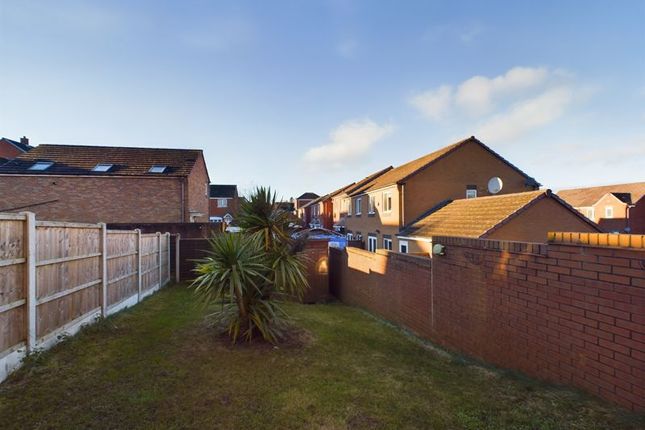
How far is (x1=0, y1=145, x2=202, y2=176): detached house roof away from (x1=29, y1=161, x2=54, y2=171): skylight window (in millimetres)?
155

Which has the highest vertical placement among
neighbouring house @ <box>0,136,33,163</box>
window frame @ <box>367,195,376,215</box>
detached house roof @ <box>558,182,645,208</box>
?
neighbouring house @ <box>0,136,33,163</box>

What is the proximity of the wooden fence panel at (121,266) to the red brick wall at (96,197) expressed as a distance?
12.4 meters

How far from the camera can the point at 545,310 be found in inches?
160

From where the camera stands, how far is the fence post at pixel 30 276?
13.7 ft

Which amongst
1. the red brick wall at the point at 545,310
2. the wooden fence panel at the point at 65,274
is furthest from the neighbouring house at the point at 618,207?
the wooden fence panel at the point at 65,274

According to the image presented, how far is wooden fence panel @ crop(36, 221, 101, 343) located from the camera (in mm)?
4598

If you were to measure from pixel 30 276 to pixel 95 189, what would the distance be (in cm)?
1954

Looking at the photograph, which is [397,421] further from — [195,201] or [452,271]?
[195,201]

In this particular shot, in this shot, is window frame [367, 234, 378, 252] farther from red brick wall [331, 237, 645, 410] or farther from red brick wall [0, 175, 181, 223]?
red brick wall [331, 237, 645, 410]

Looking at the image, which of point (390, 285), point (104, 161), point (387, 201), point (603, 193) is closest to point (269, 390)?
point (390, 285)

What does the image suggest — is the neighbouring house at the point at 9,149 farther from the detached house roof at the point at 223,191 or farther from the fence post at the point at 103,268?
the fence post at the point at 103,268

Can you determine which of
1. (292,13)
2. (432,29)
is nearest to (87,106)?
(292,13)

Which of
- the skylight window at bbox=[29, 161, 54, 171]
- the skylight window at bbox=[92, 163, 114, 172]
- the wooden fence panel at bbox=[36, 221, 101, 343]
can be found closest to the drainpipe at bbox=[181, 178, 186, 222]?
the skylight window at bbox=[92, 163, 114, 172]

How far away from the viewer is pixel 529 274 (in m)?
4.30
